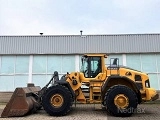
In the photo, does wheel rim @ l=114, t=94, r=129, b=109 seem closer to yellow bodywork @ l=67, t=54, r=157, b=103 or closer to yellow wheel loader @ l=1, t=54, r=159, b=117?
yellow wheel loader @ l=1, t=54, r=159, b=117

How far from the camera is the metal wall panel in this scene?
18219 millimetres

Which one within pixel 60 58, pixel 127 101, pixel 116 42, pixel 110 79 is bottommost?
pixel 127 101

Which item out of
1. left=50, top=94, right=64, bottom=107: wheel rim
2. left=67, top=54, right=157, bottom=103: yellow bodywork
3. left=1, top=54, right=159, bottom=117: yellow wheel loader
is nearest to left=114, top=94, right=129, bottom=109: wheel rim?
left=1, top=54, right=159, bottom=117: yellow wheel loader

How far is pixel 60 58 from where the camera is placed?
18469 mm

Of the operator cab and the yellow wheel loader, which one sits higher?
the operator cab

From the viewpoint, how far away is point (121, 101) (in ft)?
33.0

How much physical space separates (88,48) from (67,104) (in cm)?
867

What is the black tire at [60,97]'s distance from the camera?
10.2 meters

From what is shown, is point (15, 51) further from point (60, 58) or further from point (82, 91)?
point (82, 91)

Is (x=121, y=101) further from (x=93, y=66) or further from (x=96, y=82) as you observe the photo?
(x=93, y=66)

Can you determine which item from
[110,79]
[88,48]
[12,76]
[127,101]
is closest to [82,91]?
[110,79]

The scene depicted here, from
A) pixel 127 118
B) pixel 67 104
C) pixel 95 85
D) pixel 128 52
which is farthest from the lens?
pixel 128 52

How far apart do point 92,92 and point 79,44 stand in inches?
312

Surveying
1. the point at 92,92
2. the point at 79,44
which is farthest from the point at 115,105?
the point at 79,44
